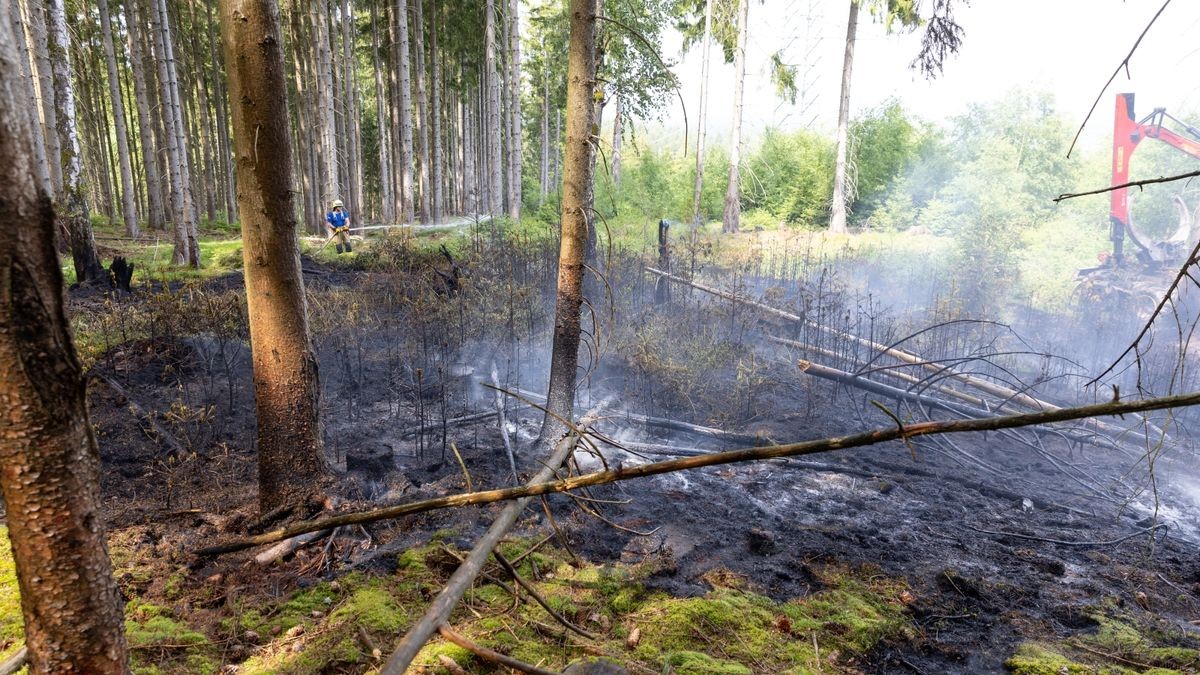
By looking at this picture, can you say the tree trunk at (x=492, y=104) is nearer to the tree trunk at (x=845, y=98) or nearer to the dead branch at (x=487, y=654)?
the tree trunk at (x=845, y=98)

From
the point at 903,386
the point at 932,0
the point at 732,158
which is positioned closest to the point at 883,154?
the point at 732,158

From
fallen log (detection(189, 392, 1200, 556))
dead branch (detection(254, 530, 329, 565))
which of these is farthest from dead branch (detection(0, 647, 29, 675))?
dead branch (detection(254, 530, 329, 565))

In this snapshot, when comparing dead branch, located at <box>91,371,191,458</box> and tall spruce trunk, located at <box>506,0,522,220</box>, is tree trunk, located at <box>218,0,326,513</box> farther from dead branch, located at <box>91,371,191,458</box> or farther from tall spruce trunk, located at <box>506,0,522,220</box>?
tall spruce trunk, located at <box>506,0,522,220</box>

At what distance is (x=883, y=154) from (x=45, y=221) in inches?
1000

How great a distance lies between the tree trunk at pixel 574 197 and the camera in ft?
15.6

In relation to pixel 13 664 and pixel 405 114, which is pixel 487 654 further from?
pixel 405 114

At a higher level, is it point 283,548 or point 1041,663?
point 283,548

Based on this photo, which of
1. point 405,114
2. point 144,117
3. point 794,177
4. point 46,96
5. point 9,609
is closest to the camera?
point 9,609

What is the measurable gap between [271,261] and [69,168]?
1027 centimetres

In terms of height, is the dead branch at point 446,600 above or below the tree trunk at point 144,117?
below

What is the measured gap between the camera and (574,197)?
4926 millimetres

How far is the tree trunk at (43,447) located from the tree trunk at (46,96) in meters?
11.8

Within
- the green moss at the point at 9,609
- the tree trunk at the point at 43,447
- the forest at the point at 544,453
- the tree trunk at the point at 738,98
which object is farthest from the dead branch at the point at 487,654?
the tree trunk at the point at 738,98

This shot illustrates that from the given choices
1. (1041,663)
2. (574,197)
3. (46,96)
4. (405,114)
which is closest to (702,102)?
(405,114)
